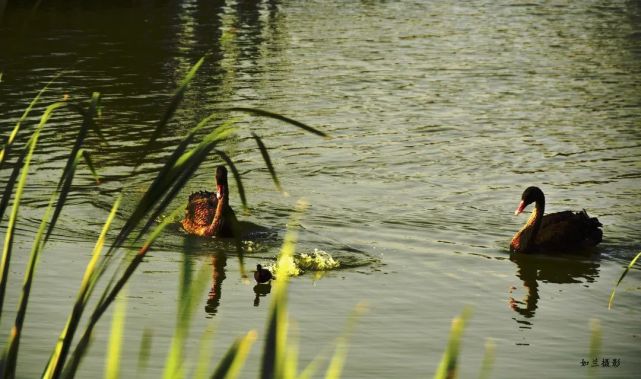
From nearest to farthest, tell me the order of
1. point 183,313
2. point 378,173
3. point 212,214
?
point 183,313
point 212,214
point 378,173

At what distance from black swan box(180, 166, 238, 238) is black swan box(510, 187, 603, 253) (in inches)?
118

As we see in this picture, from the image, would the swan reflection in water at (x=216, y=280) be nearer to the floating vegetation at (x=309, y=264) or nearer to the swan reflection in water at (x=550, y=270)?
the floating vegetation at (x=309, y=264)

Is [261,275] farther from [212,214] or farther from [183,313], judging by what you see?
[183,313]

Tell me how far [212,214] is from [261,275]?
7.93ft

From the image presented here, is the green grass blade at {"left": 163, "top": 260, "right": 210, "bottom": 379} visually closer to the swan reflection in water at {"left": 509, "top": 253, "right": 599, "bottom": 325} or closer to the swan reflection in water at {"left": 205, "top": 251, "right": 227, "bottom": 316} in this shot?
the swan reflection in water at {"left": 205, "top": 251, "right": 227, "bottom": 316}

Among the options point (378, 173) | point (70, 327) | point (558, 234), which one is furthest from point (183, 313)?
point (378, 173)

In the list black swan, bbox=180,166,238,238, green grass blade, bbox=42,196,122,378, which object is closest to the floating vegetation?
black swan, bbox=180,166,238,238

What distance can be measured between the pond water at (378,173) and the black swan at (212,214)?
0.20m

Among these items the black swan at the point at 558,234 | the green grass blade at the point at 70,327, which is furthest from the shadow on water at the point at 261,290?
the green grass blade at the point at 70,327

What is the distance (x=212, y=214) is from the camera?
45.6ft

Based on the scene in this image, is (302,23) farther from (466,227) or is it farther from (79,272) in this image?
(79,272)

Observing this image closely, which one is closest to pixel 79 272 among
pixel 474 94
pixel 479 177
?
pixel 479 177

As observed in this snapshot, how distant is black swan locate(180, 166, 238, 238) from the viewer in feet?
44.6

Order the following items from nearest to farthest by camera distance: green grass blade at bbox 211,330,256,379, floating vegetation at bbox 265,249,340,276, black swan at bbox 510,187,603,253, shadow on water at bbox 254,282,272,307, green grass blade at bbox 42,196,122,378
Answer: green grass blade at bbox 211,330,256,379 < green grass blade at bbox 42,196,122,378 < shadow on water at bbox 254,282,272,307 < floating vegetation at bbox 265,249,340,276 < black swan at bbox 510,187,603,253
